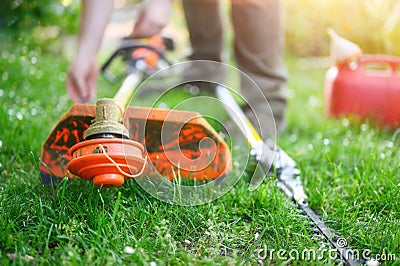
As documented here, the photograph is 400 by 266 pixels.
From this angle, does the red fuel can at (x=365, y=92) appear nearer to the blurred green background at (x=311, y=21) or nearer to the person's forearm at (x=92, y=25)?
the blurred green background at (x=311, y=21)

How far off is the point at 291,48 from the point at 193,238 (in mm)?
3939

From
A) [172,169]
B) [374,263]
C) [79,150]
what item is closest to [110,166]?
[79,150]

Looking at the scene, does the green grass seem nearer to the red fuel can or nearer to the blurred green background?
the red fuel can

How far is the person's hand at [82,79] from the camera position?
1.79 m

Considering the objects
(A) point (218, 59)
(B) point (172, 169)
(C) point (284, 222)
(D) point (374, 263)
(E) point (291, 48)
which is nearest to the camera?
(D) point (374, 263)

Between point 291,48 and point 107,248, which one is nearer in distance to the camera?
point 107,248

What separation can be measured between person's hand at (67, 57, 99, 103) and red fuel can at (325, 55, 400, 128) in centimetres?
121

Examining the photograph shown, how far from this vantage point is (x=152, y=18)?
168cm

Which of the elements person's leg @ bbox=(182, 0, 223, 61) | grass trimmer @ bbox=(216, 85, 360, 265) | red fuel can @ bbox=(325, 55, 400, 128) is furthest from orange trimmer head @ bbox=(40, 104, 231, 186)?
person's leg @ bbox=(182, 0, 223, 61)

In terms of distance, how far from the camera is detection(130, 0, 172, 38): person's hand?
1681mm

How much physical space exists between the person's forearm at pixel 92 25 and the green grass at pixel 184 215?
366 millimetres

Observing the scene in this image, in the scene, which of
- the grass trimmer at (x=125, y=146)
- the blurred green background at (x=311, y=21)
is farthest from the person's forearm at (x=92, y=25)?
the blurred green background at (x=311, y=21)

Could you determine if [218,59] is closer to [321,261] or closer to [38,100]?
[38,100]

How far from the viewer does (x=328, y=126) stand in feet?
7.60
